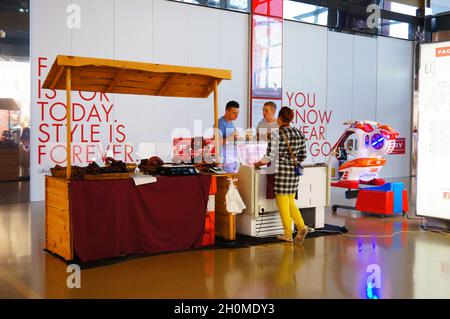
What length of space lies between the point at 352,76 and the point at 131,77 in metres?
8.83

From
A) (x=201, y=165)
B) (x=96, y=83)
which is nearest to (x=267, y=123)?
(x=201, y=165)

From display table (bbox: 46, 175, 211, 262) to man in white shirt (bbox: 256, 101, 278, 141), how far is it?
1.05m

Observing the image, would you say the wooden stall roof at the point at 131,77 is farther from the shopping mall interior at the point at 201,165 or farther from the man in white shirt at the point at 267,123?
the man in white shirt at the point at 267,123

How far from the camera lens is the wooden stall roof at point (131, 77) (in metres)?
5.14

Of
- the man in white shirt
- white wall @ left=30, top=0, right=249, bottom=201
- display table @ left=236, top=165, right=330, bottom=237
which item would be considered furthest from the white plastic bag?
white wall @ left=30, top=0, right=249, bottom=201

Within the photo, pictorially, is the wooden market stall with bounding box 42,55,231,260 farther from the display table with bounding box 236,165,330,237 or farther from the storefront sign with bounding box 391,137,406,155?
the storefront sign with bounding box 391,137,406,155

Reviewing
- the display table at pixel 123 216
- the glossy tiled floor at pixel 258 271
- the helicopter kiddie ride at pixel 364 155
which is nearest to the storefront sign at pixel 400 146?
the helicopter kiddie ride at pixel 364 155

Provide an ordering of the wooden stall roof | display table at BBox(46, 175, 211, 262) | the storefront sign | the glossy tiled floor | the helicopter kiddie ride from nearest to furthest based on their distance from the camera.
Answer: the glossy tiled floor
display table at BBox(46, 175, 211, 262)
the wooden stall roof
the helicopter kiddie ride
the storefront sign

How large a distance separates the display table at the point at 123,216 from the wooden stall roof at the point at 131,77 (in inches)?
42.6

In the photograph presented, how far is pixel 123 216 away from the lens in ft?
16.9

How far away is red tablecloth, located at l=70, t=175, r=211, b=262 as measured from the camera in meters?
4.97

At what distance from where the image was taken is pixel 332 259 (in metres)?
5.29
